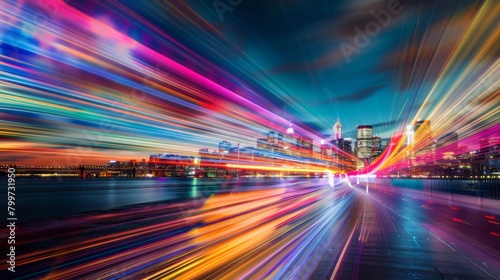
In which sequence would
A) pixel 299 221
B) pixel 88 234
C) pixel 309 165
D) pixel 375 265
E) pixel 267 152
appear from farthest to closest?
pixel 309 165 → pixel 267 152 → pixel 299 221 → pixel 88 234 → pixel 375 265

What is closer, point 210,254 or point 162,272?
point 162,272

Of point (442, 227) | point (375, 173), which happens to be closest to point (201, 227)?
point (442, 227)

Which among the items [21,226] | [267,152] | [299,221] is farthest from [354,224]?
[267,152]

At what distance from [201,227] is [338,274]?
6.97 m

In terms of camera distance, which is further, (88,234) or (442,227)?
(442,227)

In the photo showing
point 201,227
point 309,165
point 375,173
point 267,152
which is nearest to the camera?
point 201,227

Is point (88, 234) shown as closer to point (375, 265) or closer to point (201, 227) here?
point (201, 227)

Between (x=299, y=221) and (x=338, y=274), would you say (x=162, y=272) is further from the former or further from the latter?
(x=299, y=221)

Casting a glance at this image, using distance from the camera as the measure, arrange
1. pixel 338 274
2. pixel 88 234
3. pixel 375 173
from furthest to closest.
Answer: pixel 375 173
pixel 88 234
pixel 338 274

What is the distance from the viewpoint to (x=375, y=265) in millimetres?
7031

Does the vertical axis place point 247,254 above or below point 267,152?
below

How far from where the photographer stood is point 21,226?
12594mm

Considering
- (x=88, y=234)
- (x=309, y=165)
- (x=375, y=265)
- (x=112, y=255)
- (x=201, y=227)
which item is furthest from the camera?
(x=309, y=165)

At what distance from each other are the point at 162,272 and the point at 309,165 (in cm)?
11507
